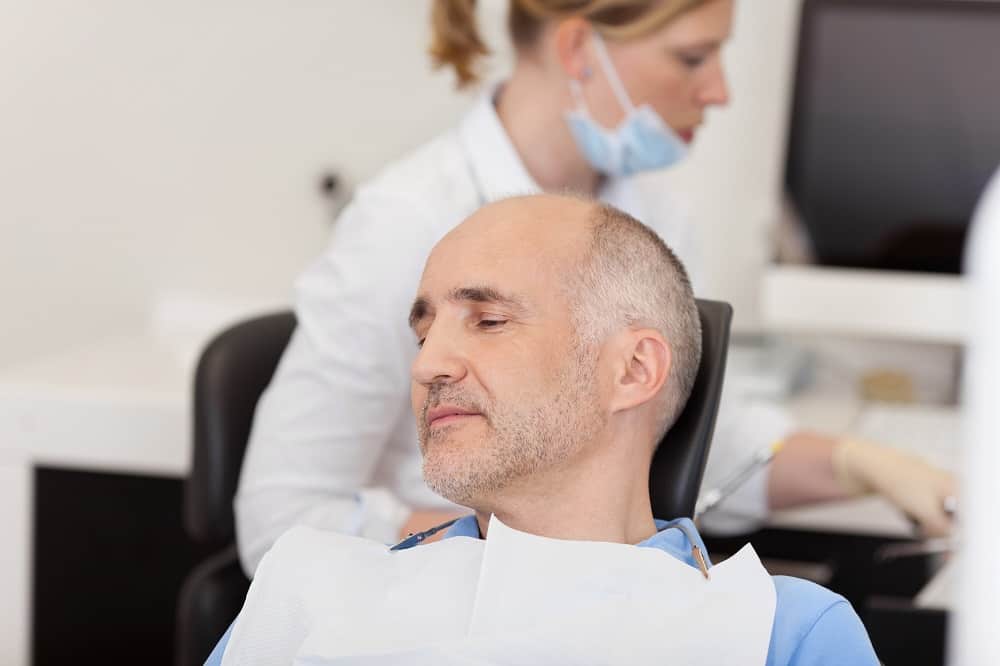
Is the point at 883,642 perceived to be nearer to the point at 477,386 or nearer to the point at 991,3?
the point at 477,386

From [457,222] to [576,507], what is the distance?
0.40m

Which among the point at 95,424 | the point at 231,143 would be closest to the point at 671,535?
the point at 95,424

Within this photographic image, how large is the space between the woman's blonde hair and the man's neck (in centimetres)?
60

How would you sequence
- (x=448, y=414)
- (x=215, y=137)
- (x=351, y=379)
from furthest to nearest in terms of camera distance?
(x=215, y=137) → (x=351, y=379) → (x=448, y=414)

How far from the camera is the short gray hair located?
1.05 m

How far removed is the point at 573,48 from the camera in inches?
58.7

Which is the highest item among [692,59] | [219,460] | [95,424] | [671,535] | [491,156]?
[692,59]

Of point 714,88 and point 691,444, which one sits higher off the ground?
point 714,88

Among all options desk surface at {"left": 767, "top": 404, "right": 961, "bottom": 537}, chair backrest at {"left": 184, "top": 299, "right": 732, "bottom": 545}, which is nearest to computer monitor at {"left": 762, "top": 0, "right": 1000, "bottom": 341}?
desk surface at {"left": 767, "top": 404, "right": 961, "bottom": 537}

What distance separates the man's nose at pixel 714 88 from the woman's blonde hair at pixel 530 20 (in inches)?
3.1

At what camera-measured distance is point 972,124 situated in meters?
1.98

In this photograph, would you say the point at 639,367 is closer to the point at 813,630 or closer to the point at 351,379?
the point at 813,630

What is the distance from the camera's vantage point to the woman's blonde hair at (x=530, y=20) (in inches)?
57.0

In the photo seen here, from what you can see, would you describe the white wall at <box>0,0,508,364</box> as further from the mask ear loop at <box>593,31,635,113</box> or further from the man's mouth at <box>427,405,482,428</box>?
the man's mouth at <box>427,405,482,428</box>
